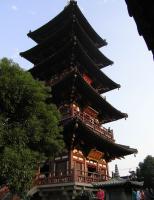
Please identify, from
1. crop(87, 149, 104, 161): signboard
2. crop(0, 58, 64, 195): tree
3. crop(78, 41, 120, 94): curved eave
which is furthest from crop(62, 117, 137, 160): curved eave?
crop(78, 41, 120, 94): curved eave

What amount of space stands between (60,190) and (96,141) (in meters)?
5.53

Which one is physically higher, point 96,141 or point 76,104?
point 76,104

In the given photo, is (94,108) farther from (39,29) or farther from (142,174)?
(142,174)

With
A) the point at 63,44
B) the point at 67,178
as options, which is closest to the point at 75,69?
the point at 63,44

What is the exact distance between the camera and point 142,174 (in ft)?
154

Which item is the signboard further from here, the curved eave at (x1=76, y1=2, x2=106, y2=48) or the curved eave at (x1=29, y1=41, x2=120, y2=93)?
the curved eave at (x1=76, y1=2, x2=106, y2=48)

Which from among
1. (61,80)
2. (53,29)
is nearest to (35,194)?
(61,80)

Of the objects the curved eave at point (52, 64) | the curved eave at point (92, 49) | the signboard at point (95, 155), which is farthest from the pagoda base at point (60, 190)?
the curved eave at point (92, 49)

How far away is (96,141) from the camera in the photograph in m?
22.3

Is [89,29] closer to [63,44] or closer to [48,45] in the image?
[63,44]

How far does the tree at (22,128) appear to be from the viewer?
1362cm

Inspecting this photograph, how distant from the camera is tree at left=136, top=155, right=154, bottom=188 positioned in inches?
1770

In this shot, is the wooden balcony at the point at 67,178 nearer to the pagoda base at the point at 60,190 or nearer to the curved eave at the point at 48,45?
the pagoda base at the point at 60,190

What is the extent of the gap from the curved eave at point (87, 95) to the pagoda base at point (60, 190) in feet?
25.6
